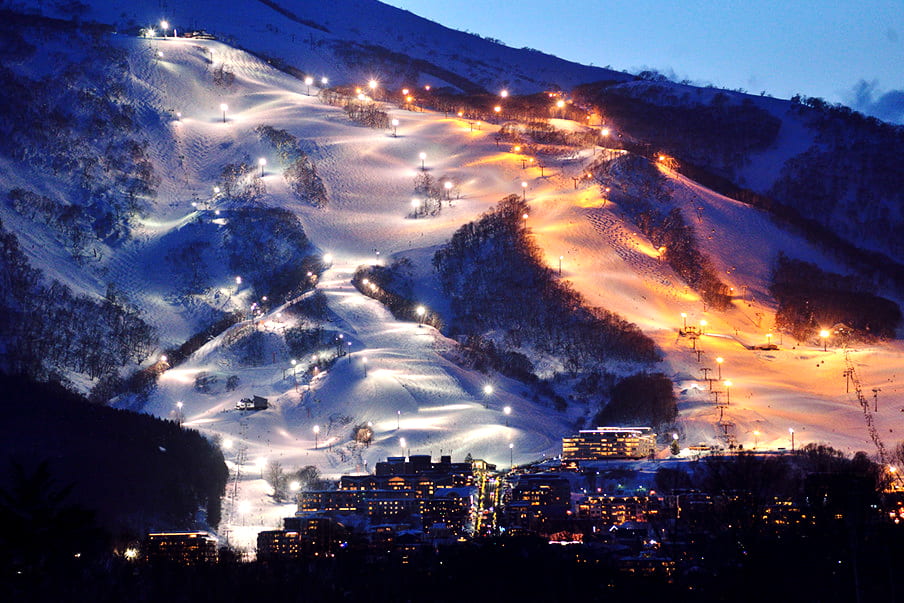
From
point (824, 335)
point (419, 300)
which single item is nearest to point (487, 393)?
point (419, 300)

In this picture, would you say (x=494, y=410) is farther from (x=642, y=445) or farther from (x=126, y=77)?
(x=126, y=77)

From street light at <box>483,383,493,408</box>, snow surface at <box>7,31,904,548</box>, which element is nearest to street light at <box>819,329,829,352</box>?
snow surface at <box>7,31,904,548</box>

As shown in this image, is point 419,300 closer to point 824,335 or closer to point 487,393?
point 487,393

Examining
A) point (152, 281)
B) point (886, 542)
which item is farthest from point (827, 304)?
point (886, 542)

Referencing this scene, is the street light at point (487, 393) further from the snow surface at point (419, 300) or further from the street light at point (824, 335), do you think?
the street light at point (824, 335)

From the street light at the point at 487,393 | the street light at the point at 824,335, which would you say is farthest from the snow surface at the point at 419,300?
the street light at the point at 824,335

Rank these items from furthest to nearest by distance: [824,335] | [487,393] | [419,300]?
[824,335] < [419,300] < [487,393]

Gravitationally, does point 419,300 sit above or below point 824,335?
above

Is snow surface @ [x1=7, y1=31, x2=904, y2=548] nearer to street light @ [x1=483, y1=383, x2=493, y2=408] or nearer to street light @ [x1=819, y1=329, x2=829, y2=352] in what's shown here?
street light @ [x1=483, y1=383, x2=493, y2=408]

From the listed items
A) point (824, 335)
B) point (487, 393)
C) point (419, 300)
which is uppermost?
point (419, 300)
